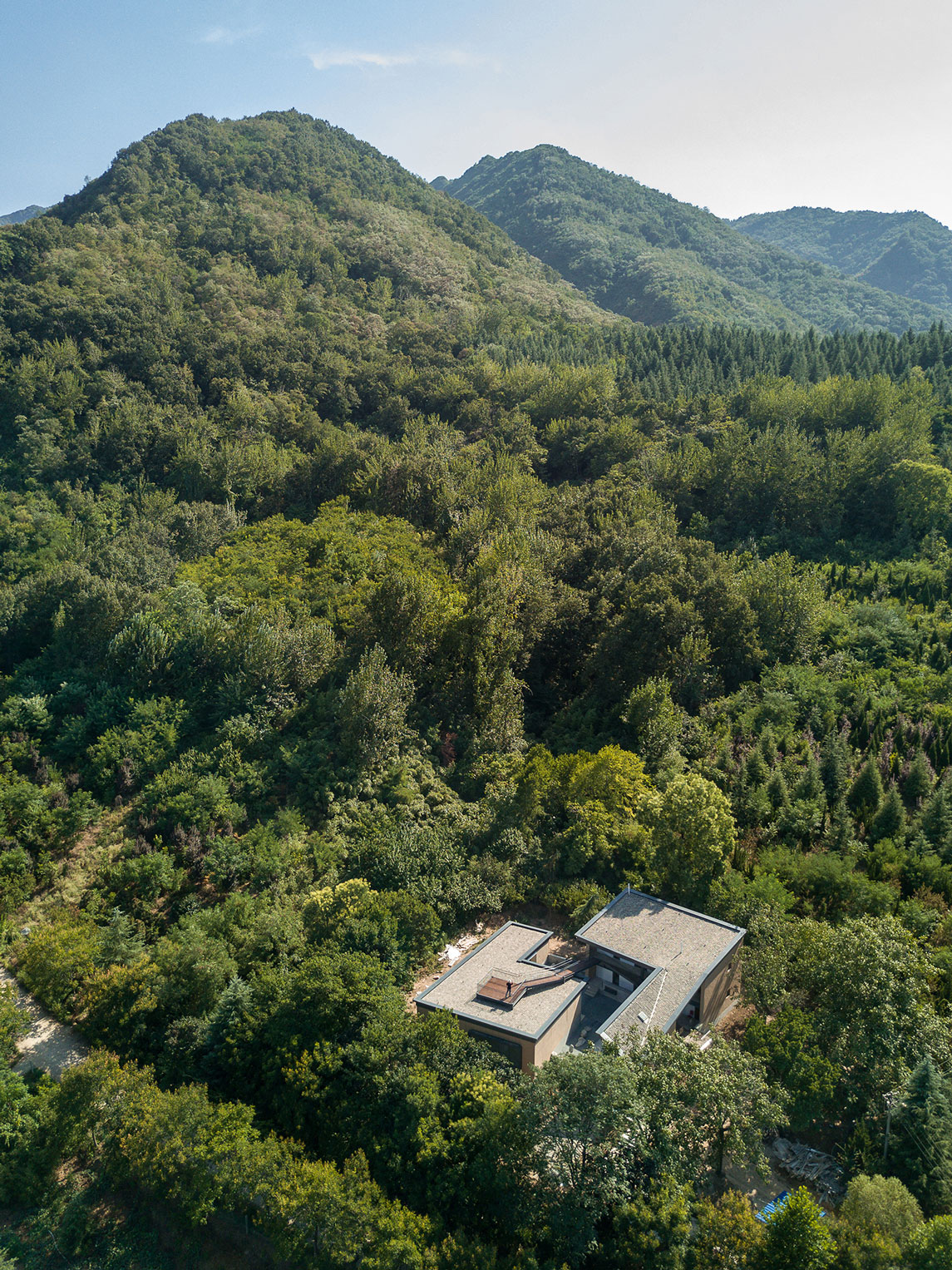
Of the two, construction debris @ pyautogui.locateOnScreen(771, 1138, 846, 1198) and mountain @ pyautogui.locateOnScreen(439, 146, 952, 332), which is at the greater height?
mountain @ pyautogui.locateOnScreen(439, 146, 952, 332)

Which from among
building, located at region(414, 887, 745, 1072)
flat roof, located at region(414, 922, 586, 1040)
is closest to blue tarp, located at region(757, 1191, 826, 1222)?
building, located at region(414, 887, 745, 1072)

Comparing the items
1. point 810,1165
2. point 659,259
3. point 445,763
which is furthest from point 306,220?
point 810,1165

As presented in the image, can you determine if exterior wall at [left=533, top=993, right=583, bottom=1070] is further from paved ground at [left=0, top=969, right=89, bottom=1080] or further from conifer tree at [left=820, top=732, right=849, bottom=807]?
paved ground at [left=0, top=969, right=89, bottom=1080]

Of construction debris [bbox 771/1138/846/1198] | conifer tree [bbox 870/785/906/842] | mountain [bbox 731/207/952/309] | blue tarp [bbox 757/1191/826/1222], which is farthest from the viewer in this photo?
mountain [bbox 731/207/952/309]

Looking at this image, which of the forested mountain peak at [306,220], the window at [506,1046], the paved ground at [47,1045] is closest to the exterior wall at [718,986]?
the window at [506,1046]

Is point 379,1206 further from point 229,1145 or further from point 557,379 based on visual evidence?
point 557,379

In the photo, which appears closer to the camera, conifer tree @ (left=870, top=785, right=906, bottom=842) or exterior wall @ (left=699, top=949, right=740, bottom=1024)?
exterior wall @ (left=699, top=949, right=740, bottom=1024)

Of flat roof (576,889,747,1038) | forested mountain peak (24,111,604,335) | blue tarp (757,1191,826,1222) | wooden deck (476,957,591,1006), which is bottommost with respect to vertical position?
blue tarp (757,1191,826,1222)
